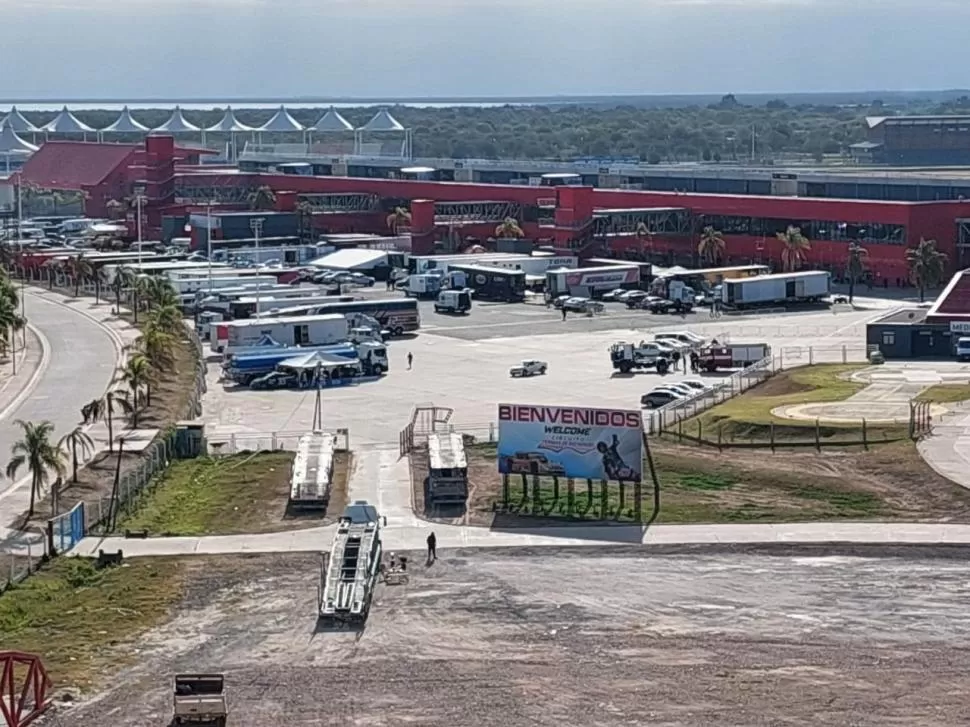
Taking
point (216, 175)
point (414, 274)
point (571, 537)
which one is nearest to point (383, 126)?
point (216, 175)

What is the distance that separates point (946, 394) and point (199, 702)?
3373 centimetres

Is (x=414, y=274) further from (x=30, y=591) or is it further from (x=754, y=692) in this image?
(x=754, y=692)

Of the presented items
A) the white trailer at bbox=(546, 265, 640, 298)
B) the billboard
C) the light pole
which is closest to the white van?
the billboard

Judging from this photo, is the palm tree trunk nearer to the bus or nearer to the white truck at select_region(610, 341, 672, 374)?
the white truck at select_region(610, 341, 672, 374)

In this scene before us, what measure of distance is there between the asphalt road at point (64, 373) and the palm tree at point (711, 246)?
33.6m

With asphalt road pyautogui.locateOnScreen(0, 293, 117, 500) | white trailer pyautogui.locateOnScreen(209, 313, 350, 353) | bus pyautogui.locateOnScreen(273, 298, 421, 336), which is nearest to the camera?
asphalt road pyautogui.locateOnScreen(0, 293, 117, 500)

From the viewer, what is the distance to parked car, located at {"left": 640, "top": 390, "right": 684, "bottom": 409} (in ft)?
196

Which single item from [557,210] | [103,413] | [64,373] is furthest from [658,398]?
[557,210]

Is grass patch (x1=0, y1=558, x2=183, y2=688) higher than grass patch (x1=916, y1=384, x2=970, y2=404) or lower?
lower

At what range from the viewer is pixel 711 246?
339 ft

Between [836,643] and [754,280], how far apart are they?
56617 millimetres

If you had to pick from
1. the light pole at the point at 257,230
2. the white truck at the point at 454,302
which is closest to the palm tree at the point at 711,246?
the white truck at the point at 454,302

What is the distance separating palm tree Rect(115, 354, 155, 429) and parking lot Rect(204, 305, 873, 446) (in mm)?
2100

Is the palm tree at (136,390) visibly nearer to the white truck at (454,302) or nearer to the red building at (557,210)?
the white truck at (454,302)
